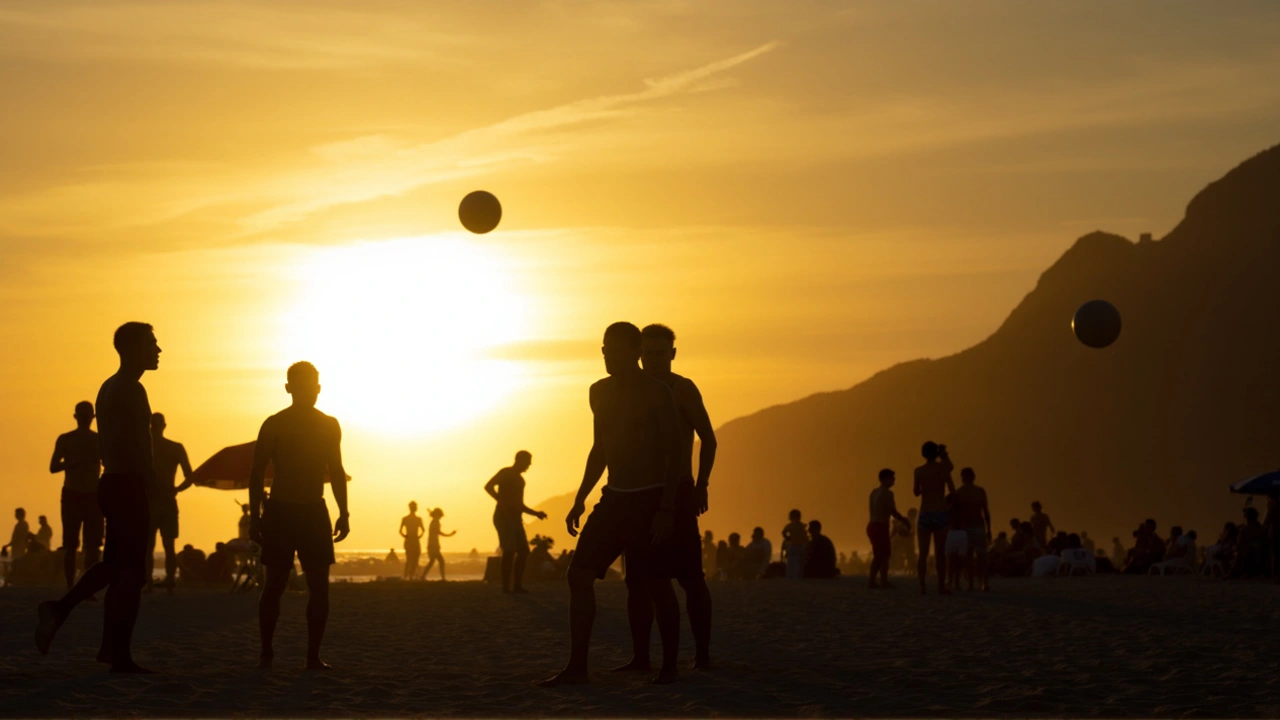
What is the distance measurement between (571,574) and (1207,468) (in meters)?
175

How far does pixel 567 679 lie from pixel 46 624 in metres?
3.05

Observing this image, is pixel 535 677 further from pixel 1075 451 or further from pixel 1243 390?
pixel 1075 451

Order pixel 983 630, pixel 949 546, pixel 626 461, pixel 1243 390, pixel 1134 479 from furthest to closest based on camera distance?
pixel 1134 479 → pixel 1243 390 → pixel 949 546 → pixel 983 630 → pixel 626 461

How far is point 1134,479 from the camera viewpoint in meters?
183

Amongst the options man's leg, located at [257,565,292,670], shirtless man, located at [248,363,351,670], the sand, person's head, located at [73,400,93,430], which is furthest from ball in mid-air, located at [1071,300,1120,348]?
man's leg, located at [257,565,292,670]

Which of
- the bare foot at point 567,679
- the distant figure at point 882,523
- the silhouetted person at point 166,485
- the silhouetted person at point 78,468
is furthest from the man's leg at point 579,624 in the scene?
the distant figure at point 882,523

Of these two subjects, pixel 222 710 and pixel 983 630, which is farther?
pixel 983 630

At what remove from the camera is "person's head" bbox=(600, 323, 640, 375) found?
28.8 ft

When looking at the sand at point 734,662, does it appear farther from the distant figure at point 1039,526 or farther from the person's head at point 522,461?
the distant figure at point 1039,526

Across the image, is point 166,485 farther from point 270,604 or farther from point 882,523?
point 882,523

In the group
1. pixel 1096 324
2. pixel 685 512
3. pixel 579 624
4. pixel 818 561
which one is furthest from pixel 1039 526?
pixel 579 624

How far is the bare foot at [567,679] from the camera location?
8.63m

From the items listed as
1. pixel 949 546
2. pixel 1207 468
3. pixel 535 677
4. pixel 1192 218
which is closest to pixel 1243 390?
pixel 1207 468

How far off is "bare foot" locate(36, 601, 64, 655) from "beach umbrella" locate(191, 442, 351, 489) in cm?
1195
